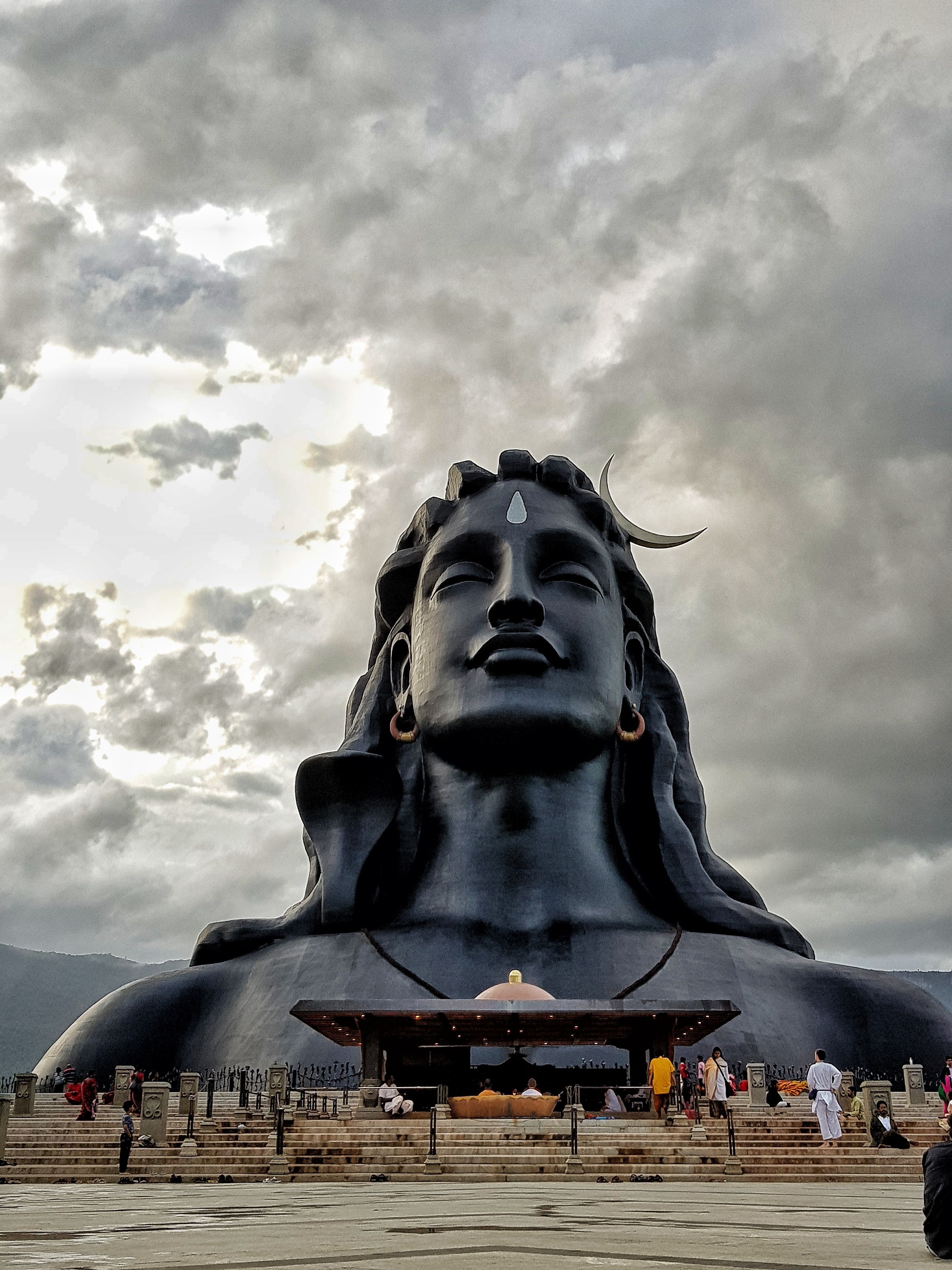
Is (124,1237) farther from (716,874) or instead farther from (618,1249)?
(716,874)

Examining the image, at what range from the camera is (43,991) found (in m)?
177

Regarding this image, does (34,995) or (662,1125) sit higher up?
(34,995)

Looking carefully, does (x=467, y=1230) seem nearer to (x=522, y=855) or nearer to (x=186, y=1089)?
(x=186, y=1089)

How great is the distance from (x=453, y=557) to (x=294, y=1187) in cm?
1760

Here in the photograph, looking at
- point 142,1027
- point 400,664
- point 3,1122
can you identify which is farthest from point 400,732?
point 3,1122

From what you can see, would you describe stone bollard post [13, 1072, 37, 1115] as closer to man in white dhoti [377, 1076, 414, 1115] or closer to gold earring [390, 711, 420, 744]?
man in white dhoti [377, 1076, 414, 1115]

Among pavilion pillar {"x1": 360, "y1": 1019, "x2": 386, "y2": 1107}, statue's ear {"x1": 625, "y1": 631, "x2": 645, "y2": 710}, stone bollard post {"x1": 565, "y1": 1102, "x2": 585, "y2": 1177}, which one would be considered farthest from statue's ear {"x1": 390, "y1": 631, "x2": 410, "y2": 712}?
stone bollard post {"x1": 565, "y1": 1102, "x2": 585, "y2": 1177}

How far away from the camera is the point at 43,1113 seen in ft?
68.1

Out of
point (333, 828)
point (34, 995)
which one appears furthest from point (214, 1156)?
point (34, 995)

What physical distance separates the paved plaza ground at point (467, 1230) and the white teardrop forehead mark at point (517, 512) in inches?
724

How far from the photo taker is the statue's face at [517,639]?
A: 1015 inches

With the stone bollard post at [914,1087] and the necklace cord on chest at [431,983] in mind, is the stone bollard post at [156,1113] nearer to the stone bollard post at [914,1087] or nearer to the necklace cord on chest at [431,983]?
the necklace cord on chest at [431,983]

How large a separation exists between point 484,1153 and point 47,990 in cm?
18225

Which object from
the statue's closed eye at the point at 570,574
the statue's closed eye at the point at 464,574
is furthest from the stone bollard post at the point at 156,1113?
the statue's closed eye at the point at 570,574
